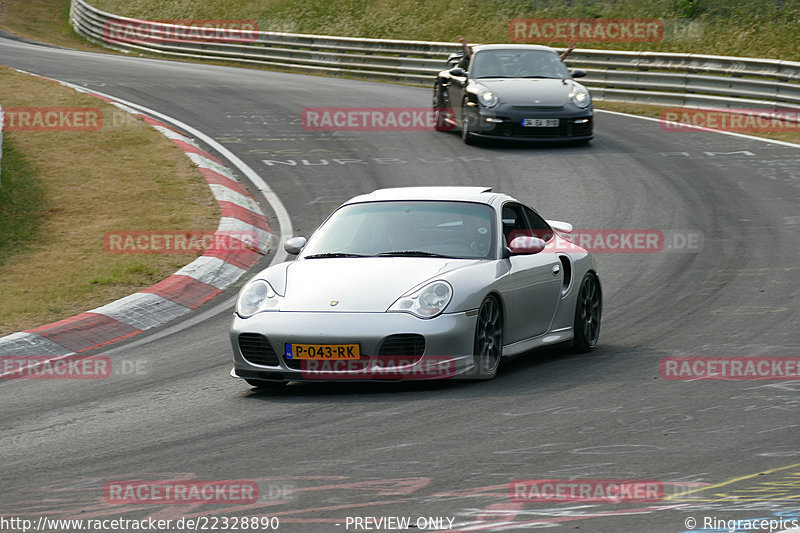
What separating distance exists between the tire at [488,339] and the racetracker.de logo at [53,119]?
12.8 meters

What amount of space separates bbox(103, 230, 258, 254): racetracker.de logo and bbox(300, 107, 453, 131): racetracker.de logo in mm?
8377

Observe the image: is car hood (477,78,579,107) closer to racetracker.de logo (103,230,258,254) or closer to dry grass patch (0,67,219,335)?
dry grass patch (0,67,219,335)

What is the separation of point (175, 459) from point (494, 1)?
3027 cm

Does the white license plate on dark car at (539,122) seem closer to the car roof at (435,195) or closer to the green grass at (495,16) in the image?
the green grass at (495,16)

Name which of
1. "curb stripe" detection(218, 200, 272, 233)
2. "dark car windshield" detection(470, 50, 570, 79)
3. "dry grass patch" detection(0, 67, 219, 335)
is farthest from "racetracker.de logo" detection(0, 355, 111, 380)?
Result: "dark car windshield" detection(470, 50, 570, 79)

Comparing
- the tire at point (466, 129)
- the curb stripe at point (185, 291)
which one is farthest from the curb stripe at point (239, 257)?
the tire at point (466, 129)

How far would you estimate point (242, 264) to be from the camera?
501 inches

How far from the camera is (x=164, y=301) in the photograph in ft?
36.4

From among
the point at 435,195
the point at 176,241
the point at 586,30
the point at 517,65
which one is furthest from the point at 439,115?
the point at 435,195

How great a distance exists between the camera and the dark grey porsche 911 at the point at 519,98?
758 inches

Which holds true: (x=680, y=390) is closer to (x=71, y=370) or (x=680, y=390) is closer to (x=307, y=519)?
(x=307, y=519)

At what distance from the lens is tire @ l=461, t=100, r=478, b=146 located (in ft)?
65.5

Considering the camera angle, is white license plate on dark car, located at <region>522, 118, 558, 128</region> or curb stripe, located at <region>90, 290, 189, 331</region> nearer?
curb stripe, located at <region>90, 290, 189, 331</region>

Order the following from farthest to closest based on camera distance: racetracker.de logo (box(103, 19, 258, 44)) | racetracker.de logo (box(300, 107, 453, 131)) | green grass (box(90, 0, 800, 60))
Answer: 1. racetracker.de logo (box(103, 19, 258, 44))
2. green grass (box(90, 0, 800, 60))
3. racetracker.de logo (box(300, 107, 453, 131))
